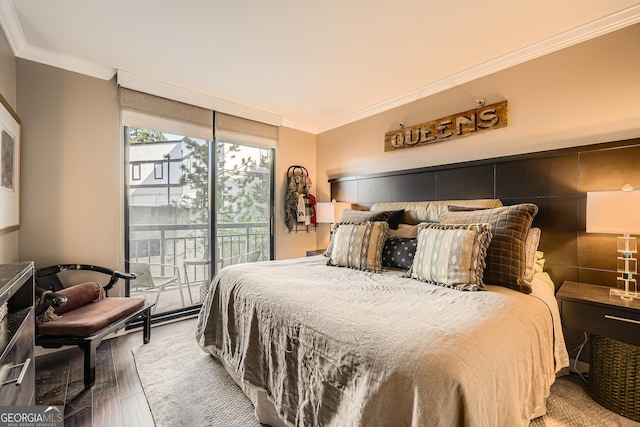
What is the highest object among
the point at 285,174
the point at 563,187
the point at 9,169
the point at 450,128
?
the point at 450,128

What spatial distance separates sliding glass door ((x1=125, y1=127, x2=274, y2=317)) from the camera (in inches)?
116

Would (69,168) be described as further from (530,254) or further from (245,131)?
(530,254)

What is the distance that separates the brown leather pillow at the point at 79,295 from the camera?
2.12 m

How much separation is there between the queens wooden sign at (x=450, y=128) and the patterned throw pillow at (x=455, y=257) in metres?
1.25

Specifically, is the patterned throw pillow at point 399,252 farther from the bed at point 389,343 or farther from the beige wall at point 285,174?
the beige wall at point 285,174

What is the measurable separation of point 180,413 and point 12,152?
87.2 inches

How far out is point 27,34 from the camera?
2094mm

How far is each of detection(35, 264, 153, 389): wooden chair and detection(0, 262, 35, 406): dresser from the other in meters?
0.67

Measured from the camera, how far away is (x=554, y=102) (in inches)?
86.0

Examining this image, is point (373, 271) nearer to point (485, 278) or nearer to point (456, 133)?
point (485, 278)

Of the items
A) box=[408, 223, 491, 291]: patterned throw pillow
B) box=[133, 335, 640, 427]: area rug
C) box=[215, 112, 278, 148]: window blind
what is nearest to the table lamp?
box=[408, 223, 491, 291]: patterned throw pillow

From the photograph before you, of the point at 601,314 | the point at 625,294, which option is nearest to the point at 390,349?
the point at 601,314

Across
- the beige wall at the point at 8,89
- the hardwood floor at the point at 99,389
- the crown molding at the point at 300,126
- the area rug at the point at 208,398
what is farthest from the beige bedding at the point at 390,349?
the crown molding at the point at 300,126

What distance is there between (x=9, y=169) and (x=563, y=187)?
411 centimetres
